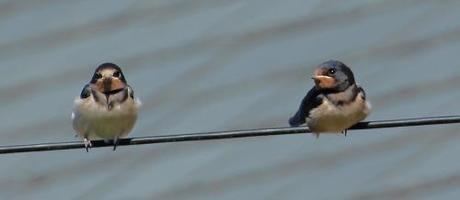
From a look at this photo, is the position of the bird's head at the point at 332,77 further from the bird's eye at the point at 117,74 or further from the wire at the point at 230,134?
the bird's eye at the point at 117,74

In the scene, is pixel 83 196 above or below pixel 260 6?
below

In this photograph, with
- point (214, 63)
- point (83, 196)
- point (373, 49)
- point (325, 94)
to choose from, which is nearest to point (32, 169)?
point (83, 196)

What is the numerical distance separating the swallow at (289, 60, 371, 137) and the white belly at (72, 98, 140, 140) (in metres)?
0.62

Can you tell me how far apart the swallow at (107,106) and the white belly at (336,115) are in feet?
2.11

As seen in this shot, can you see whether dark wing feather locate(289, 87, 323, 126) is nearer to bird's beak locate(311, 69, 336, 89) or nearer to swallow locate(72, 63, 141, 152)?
bird's beak locate(311, 69, 336, 89)

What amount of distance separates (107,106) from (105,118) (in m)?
0.05

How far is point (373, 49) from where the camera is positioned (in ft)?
31.7

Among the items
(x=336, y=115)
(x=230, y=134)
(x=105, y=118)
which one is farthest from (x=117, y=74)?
(x=230, y=134)

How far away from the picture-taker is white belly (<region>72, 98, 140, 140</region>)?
766 cm

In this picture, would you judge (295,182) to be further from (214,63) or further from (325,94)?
(325,94)

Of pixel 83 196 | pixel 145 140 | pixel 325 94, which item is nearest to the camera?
pixel 145 140

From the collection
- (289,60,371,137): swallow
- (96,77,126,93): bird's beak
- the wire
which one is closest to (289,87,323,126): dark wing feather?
(289,60,371,137): swallow

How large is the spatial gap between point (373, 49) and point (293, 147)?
21.8 inches

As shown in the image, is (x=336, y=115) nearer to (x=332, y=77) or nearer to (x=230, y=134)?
(x=332, y=77)
